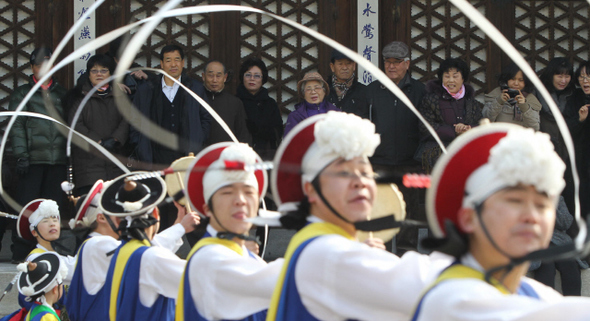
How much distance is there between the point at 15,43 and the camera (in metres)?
8.92

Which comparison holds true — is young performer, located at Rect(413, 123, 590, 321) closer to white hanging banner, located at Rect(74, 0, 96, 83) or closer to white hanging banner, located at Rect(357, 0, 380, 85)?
white hanging banner, located at Rect(357, 0, 380, 85)

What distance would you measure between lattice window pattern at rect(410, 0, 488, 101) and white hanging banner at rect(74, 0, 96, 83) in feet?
11.1

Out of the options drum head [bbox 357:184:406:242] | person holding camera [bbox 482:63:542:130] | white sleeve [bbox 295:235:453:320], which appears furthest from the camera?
person holding camera [bbox 482:63:542:130]

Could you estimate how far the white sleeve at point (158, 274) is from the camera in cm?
462

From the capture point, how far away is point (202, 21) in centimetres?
899

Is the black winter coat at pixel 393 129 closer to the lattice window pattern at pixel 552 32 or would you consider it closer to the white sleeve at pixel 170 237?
the lattice window pattern at pixel 552 32

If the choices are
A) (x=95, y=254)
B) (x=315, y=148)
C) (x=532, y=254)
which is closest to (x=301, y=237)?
(x=315, y=148)

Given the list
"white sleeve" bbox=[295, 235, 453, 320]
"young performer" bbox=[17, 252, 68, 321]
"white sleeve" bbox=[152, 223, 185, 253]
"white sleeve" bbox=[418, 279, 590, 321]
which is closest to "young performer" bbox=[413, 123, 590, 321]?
"white sleeve" bbox=[418, 279, 590, 321]

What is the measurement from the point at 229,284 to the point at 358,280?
1044mm

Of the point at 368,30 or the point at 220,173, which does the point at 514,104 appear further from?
the point at 220,173

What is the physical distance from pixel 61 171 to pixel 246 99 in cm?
187

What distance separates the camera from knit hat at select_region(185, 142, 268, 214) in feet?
13.1

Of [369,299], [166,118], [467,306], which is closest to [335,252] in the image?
[369,299]

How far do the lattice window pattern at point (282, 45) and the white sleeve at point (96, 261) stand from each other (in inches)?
147
